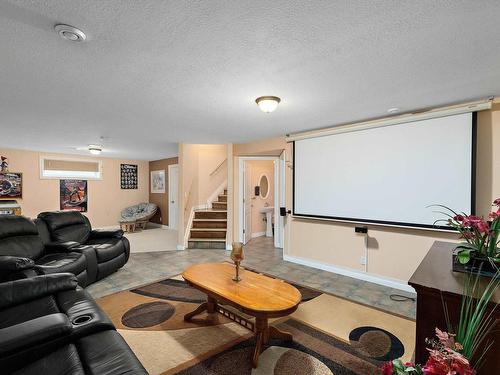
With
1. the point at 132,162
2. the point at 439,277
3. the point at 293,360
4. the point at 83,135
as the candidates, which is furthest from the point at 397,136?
the point at 132,162

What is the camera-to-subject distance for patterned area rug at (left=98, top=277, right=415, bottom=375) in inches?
75.4

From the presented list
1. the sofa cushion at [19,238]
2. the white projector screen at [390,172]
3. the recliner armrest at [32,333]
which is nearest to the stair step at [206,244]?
the white projector screen at [390,172]

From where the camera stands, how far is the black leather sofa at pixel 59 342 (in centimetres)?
118

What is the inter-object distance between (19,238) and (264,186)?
5103 millimetres

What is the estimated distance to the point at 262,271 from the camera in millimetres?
4117

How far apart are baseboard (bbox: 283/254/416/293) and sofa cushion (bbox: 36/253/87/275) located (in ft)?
10.8

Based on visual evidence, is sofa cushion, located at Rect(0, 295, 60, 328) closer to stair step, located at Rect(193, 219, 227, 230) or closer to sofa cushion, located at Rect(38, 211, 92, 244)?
sofa cushion, located at Rect(38, 211, 92, 244)

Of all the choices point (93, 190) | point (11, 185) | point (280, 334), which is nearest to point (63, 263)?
point (280, 334)

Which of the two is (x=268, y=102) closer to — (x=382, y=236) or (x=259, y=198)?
(x=382, y=236)

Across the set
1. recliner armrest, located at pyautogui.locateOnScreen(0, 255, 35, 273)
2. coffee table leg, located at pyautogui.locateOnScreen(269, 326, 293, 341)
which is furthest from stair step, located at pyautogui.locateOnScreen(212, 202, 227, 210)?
coffee table leg, located at pyautogui.locateOnScreen(269, 326, 293, 341)

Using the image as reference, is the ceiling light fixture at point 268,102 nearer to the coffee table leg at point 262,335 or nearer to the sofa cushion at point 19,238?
the coffee table leg at point 262,335

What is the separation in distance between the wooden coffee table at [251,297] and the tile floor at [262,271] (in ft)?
4.54

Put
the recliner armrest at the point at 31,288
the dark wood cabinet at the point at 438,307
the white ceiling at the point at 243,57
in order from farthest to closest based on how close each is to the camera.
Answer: the recliner armrest at the point at 31,288
the white ceiling at the point at 243,57
the dark wood cabinet at the point at 438,307

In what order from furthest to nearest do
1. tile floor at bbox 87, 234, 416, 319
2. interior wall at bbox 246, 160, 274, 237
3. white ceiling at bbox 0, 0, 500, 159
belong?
interior wall at bbox 246, 160, 274, 237
tile floor at bbox 87, 234, 416, 319
white ceiling at bbox 0, 0, 500, 159
